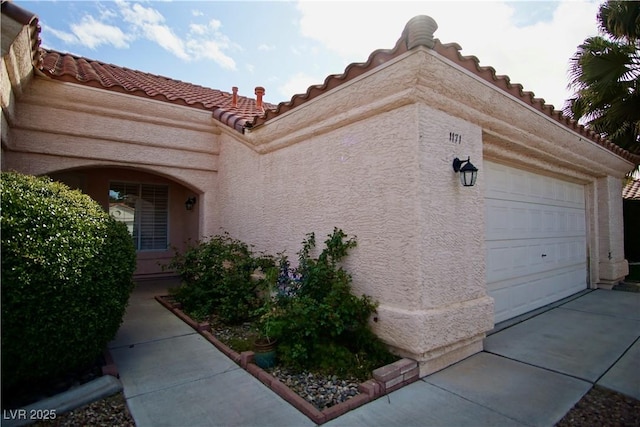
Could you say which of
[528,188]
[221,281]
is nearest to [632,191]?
[528,188]

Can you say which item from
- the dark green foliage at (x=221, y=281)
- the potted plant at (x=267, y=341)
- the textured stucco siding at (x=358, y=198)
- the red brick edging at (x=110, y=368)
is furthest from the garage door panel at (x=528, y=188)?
the red brick edging at (x=110, y=368)

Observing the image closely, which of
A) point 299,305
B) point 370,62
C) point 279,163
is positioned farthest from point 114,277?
point 370,62

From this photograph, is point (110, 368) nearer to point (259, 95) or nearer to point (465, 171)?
point (465, 171)

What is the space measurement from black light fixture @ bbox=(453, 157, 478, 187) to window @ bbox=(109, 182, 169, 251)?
9.00 m

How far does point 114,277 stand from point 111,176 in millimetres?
7154

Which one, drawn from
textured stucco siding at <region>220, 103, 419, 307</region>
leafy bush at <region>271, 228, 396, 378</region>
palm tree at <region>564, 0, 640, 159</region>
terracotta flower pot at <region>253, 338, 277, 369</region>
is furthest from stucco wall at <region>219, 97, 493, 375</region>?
palm tree at <region>564, 0, 640, 159</region>

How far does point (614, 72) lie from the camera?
940cm

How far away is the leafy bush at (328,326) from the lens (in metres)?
4.09

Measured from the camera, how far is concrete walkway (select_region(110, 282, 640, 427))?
3.17 m

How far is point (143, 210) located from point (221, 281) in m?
5.38

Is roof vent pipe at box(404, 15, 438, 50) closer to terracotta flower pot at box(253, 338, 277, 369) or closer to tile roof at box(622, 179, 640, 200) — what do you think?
Result: terracotta flower pot at box(253, 338, 277, 369)

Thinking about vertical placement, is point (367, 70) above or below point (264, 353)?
above

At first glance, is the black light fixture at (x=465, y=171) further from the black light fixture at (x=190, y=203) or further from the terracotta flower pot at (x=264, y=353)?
the black light fixture at (x=190, y=203)

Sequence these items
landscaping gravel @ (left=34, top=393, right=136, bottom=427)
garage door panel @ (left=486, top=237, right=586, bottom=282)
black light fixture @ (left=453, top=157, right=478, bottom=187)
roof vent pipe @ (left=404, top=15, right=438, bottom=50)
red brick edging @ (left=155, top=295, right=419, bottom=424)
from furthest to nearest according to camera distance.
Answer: garage door panel @ (left=486, top=237, right=586, bottom=282) → black light fixture @ (left=453, top=157, right=478, bottom=187) → roof vent pipe @ (left=404, top=15, right=438, bottom=50) → red brick edging @ (left=155, top=295, right=419, bottom=424) → landscaping gravel @ (left=34, top=393, right=136, bottom=427)
